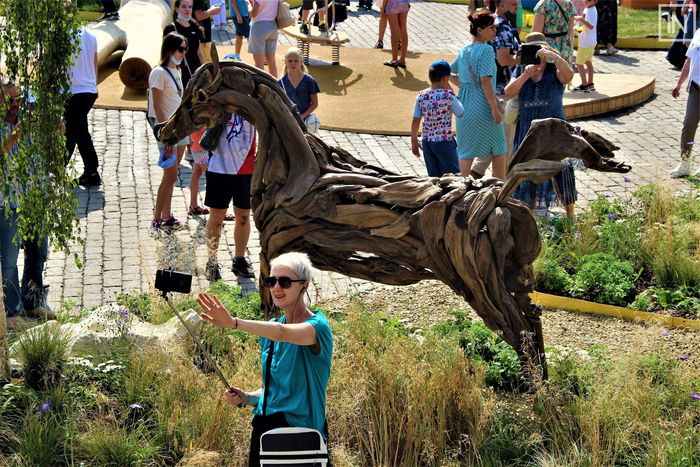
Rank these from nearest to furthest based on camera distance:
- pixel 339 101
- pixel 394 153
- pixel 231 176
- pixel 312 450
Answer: pixel 312 450
pixel 231 176
pixel 394 153
pixel 339 101

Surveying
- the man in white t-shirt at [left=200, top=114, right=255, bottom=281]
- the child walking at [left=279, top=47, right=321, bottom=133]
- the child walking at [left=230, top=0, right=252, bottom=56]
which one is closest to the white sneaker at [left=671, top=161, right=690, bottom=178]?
the child walking at [left=279, top=47, right=321, bottom=133]

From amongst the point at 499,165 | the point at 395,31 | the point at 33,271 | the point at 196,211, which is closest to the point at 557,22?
the point at 499,165

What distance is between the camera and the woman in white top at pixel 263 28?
11.6 metres

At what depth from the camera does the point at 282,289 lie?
11.0 feet

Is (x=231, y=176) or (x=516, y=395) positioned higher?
(x=231, y=176)

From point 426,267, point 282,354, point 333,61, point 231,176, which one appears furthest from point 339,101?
point 282,354

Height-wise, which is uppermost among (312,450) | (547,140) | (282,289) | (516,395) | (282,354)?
(547,140)

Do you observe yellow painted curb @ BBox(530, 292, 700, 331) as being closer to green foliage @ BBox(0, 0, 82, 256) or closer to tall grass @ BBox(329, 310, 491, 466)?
tall grass @ BBox(329, 310, 491, 466)

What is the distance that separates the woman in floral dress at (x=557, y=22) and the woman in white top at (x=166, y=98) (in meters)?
3.92

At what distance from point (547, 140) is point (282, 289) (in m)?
2.21

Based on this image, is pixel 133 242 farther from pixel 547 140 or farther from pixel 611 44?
pixel 611 44

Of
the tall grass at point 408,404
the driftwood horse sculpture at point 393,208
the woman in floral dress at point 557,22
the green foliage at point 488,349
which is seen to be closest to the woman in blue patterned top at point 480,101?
the woman in floral dress at point 557,22

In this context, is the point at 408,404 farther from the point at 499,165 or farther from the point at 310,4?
the point at 310,4

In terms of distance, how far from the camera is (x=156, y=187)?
29.2 ft
